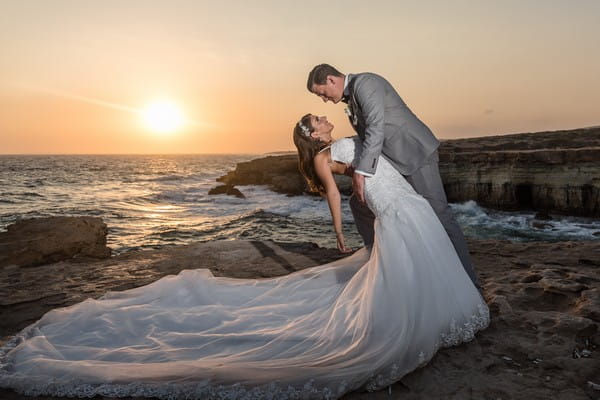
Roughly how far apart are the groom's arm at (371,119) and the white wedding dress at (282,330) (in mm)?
182

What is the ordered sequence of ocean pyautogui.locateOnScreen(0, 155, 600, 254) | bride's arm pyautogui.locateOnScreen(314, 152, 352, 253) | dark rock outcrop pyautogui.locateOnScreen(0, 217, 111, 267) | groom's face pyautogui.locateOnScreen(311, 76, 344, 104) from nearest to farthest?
groom's face pyautogui.locateOnScreen(311, 76, 344, 104), bride's arm pyautogui.locateOnScreen(314, 152, 352, 253), dark rock outcrop pyautogui.locateOnScreen(0, 217, 111, 267), ocean pyautogui.locateOnScreen(0, 155, 600, 254)

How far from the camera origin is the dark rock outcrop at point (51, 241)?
6.49 meters

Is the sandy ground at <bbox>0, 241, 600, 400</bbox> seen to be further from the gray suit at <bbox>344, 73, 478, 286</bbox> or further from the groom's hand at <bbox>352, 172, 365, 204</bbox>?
the groom's hand at <bbox>352, 172, 365, 204</bbox>

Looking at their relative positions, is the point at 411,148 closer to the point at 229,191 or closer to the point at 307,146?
the point at 307,146

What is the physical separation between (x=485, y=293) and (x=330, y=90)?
2611 mm

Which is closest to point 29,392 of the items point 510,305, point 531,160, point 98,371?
point 98,371

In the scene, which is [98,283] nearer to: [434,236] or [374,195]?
[374,195]

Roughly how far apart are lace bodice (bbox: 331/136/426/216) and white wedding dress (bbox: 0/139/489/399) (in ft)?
0.03

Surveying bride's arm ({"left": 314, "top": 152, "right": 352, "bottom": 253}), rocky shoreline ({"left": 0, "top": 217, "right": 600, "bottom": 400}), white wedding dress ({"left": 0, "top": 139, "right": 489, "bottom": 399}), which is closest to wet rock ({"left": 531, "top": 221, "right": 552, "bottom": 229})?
rocky shoreline ({"left": 0, "top": 217, "right": 600, "bottom": 400})

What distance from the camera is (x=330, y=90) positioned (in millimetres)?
3443

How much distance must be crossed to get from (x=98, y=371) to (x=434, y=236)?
258 centimetres

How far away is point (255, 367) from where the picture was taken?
2.30 metres

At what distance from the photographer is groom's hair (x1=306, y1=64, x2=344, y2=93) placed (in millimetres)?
3434

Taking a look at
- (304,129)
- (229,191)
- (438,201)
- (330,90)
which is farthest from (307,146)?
(229,191)
